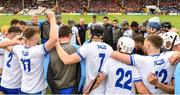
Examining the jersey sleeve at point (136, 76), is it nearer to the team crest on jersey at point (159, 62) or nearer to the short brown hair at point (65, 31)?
the team crest on jersey at point (159, 62)

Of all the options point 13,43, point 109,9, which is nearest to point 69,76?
point 13,43

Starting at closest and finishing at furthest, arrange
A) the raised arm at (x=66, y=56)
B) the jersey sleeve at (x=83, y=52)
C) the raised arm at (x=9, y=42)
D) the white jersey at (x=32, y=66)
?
1. the raised arm at (x=66, y=56)
2. the jersey sleeve at (x=83, y=52)
3. the white jersey at (x=32, y=66)
4. the raised arm at (x=9, y=42)

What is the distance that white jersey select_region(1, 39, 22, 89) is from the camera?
7336 millimetres

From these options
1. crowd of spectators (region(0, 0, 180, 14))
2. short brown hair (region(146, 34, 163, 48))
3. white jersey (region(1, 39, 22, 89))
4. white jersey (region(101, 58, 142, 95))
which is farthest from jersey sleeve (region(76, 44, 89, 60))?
crowd of spectators (region(0, 0, 180, 14))

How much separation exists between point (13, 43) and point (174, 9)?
201ft

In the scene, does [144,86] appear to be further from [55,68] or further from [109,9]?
[109,9]

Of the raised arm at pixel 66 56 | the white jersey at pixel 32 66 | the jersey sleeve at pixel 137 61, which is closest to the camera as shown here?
the jersey sleeve at pixel 137 61

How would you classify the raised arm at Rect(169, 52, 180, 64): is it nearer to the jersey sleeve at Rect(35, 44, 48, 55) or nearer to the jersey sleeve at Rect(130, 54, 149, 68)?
the jersey sleeve at Rect(130, 54, 149, 68)

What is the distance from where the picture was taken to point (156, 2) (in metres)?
75.2

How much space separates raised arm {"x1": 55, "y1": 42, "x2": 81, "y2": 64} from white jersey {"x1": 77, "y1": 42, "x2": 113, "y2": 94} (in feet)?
0.34

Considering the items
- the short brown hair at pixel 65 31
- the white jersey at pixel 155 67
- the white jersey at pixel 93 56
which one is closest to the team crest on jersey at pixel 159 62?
the white jersey at pixel 155 67

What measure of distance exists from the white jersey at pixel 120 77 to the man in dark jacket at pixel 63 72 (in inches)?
28.3

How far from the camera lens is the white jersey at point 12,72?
7.34m

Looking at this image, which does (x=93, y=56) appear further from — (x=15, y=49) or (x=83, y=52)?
(x=15, y=49)
